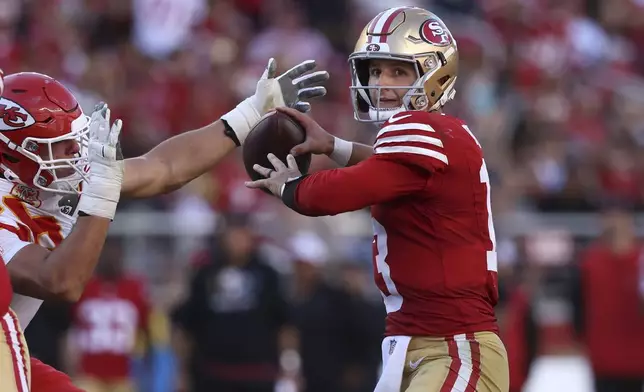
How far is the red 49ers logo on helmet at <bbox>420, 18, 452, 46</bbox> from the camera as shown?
15.2 ft

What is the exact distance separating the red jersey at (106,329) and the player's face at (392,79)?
16.9 feet

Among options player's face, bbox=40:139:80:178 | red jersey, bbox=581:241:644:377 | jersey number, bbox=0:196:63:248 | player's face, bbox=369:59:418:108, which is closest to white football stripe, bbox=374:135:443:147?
player's face, bbox=369:59:418:108

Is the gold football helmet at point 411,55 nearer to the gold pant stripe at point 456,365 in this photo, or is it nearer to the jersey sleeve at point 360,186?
the jersey sleeve at point 360,186

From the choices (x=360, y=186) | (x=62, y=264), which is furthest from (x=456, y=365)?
(x=62, y=264)

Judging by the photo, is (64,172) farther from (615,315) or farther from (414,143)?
(615,315)

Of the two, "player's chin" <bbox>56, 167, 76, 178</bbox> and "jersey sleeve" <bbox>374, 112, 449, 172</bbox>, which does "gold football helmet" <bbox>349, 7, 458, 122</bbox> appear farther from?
"player's chin" <bbox>56, 167, 76, 178</bbox>

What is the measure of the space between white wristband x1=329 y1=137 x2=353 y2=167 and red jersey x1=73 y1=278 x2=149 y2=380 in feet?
16.0

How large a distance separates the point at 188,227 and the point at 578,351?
3.40 metres

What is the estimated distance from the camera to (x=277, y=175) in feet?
14.9

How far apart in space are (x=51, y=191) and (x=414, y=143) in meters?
1.33

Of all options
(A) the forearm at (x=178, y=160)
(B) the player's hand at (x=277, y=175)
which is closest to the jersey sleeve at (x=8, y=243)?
(A) the forearm at (x=178, y=160)

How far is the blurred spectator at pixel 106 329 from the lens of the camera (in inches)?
368

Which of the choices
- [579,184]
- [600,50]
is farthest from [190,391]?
[600,50]

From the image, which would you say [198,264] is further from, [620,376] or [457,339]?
[457,339]
